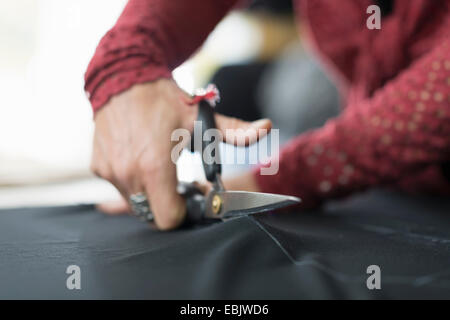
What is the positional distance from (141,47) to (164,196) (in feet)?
0.45

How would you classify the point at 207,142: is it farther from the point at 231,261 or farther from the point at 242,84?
the point at 242,84

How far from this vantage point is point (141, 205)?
419 millimetres

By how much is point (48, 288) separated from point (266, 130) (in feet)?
0.61

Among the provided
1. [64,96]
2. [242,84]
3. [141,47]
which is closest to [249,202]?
[141,47]

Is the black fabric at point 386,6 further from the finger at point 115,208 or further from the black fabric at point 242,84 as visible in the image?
the black fabric at point 242,84

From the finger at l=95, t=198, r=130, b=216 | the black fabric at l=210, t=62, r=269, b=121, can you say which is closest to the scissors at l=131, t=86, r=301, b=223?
A: the finger at l=95, t=198, r=130, b=216

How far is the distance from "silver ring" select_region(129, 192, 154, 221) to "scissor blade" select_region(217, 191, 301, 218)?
0.26ft

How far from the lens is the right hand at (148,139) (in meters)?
0.39

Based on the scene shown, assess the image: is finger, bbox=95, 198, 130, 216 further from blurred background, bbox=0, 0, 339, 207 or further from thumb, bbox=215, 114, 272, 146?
thumb, bbox=215, 114, 272, 146

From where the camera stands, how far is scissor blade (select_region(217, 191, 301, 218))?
315 millimetres

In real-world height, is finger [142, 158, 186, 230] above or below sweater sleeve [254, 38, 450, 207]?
below

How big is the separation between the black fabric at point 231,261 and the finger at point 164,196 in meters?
0.01

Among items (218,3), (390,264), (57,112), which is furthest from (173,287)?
(57,112)
